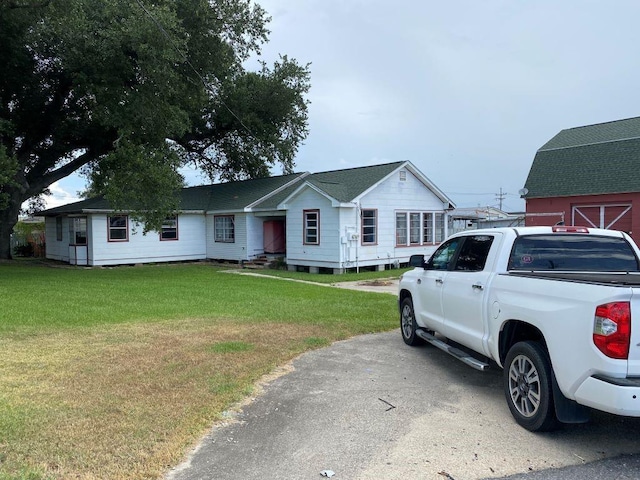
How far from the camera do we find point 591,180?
20703mm

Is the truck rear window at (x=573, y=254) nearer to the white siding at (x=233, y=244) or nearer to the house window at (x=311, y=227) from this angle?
the house window at (x=311, y=227)

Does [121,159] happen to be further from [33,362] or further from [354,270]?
[33,362]

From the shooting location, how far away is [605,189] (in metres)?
19.9

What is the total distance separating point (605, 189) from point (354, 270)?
1063 centimetres

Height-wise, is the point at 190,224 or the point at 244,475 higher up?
the point at 190,224

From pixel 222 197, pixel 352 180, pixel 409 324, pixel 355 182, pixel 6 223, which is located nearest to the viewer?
pixel 409 324

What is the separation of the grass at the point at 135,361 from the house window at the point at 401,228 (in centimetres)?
872

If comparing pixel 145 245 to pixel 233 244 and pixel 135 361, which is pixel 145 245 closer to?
pixel 233 244

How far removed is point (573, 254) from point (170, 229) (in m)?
22.7

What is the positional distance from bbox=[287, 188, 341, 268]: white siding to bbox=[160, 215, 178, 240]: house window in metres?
6.98

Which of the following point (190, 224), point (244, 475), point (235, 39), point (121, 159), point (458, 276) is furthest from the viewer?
point (190, 224)

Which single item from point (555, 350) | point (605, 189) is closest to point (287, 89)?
point (605, 189)

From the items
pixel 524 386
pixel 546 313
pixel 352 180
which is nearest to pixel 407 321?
pixel 524 386

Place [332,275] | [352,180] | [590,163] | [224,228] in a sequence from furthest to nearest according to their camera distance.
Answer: [224,228]
[352,180]
[590,163]
[332,275]
